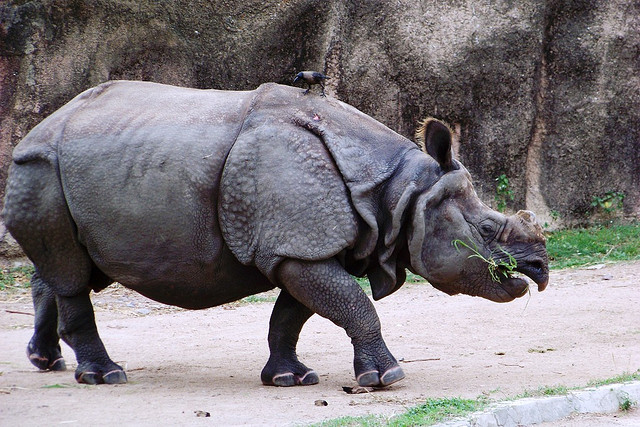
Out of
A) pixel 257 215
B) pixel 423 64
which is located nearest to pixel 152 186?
pixel 257 215

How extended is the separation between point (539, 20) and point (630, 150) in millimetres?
2069

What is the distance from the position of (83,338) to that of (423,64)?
23.2 ft

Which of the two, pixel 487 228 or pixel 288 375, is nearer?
pixel 487 228

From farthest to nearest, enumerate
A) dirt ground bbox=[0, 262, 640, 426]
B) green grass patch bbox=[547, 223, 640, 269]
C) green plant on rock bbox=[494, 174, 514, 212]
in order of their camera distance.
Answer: green plant on rock bbox=[494, 174, 514, 212]
green grass patch bbox=[547, 223, 640, 269]
dirt ground bbox=[0, 262, 640, 426]

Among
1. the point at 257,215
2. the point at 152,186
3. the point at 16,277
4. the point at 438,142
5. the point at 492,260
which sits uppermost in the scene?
the point at 438,142

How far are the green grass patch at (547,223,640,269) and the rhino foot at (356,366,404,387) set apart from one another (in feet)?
18.1

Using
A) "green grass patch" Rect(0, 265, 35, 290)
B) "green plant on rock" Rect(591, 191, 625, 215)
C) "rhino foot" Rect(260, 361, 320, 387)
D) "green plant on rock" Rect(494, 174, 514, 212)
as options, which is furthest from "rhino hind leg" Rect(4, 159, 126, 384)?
"green plant on rock" Rect(591, 191, 625, 215)

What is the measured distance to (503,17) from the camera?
12.1 metres

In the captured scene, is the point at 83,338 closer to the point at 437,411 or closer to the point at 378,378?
the point at 378,378

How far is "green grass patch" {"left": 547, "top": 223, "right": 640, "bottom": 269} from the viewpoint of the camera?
10781 mm

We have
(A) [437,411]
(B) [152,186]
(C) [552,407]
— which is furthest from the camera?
(B) [152,186]

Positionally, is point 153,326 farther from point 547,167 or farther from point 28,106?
point 547,167

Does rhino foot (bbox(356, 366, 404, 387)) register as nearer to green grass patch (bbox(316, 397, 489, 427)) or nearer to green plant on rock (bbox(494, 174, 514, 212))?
green grass patch (bbox(316, 397, 489, 427))

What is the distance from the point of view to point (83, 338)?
19.9 feet
